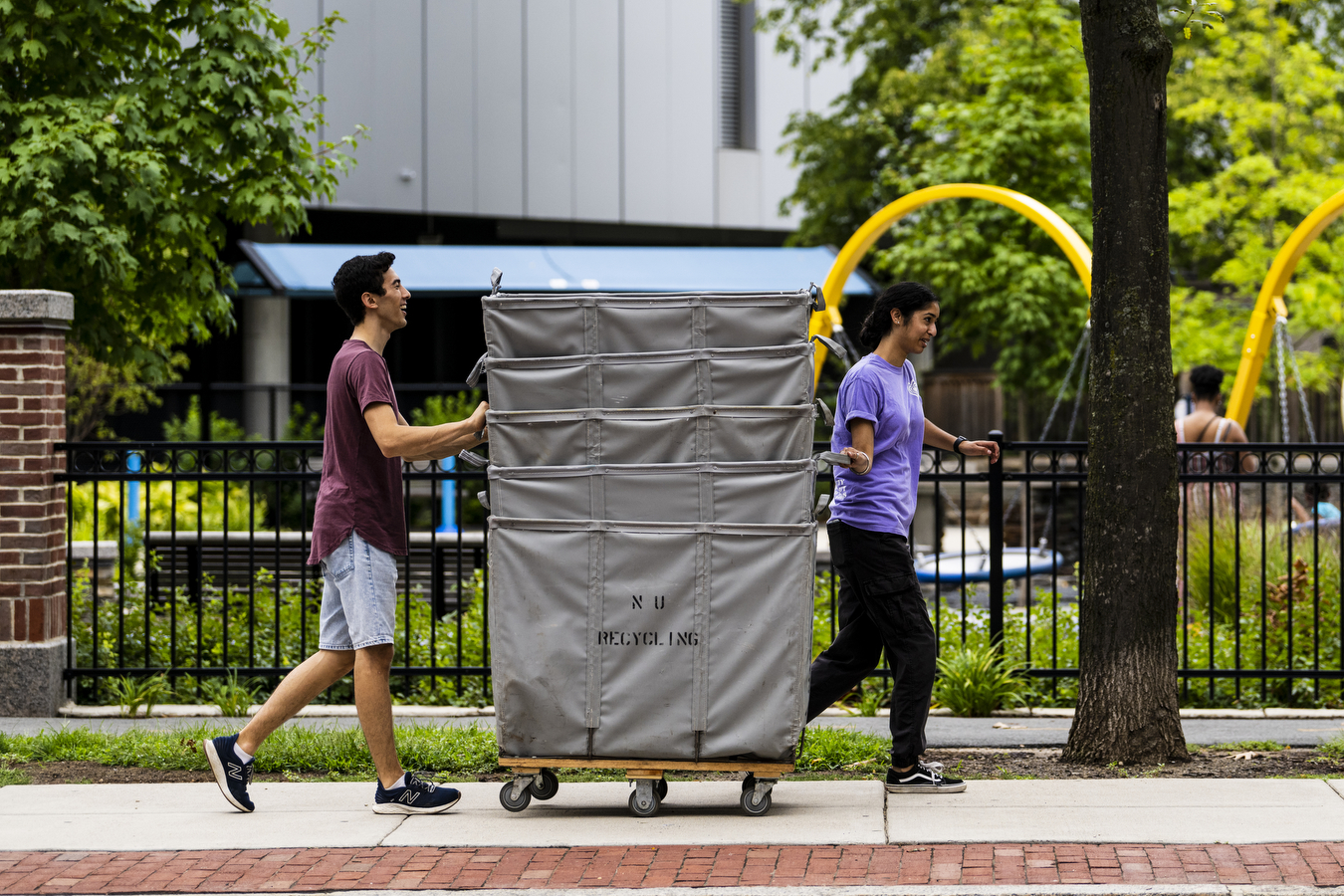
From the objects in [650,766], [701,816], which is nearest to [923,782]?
[701,816]

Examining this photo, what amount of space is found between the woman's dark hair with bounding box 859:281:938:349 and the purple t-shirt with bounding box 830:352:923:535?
0.53 ft

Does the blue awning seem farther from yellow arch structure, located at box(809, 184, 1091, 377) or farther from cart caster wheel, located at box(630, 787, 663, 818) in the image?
cart caster wheel, located at box(630, 787, 663, 818)

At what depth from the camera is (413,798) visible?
510 cm

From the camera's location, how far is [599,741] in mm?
4867

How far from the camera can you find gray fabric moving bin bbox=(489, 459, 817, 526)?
4.84m

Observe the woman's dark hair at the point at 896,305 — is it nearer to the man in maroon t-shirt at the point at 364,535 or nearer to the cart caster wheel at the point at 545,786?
the man in maroon t-shirt at the point at 364,535

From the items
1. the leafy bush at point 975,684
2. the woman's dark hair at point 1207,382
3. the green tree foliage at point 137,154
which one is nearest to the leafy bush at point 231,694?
the green tree foliage at point 137,154

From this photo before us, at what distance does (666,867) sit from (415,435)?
1.70 metres

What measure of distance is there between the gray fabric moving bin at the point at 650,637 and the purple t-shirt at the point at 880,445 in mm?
340

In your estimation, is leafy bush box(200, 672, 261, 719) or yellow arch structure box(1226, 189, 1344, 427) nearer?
leafy bush box(200, 672, 261, 719)

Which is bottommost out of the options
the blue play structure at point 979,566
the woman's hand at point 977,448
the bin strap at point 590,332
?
the blue play structure at point 979,566

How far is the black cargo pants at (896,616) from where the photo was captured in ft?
16.8

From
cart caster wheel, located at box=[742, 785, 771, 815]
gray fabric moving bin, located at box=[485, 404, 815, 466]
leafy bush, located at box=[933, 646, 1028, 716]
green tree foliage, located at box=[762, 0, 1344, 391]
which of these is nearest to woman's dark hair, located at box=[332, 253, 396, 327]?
gray fabric moving bin, located at box=[485, 404, 815, 466]

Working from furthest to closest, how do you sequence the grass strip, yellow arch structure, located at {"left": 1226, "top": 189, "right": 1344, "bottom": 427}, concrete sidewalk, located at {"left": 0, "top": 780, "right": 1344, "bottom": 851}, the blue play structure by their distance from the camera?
the blue play structure, yellow arch structure, located at {"left": 1226, "top": 189, "right": 1344, "bottom": 427}, the grass strip, concrete sidewalk, located at {"left": 0, "top": 780, "right": 1344, "bottom": 851}
